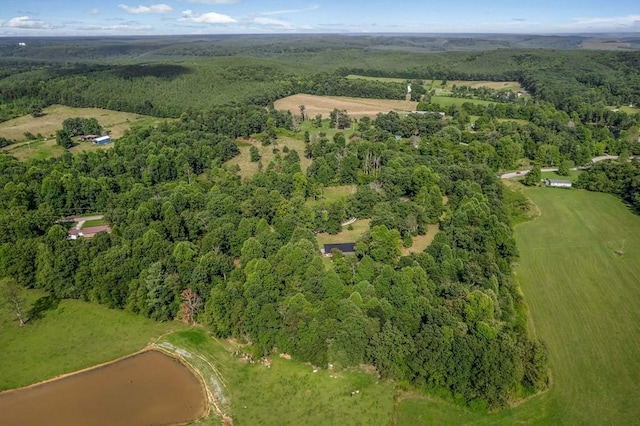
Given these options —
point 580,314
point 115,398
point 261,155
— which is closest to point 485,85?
point 261,155

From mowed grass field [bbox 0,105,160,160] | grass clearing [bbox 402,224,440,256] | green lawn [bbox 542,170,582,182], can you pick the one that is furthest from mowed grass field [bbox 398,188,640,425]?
mowed grass field [bbox 0,105,160,160]

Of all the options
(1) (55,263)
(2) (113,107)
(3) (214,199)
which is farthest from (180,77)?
(1) (55,263)

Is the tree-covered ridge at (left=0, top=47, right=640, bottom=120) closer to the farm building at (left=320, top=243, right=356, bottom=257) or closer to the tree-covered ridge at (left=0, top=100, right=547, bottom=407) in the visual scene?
the tree-covered ridge at (left=0, top=100, right=547, bottom=407)

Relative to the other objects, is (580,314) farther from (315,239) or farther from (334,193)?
(334,193)

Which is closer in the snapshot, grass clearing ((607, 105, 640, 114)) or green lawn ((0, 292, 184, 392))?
green lawn ((0, 292, 184, 392))

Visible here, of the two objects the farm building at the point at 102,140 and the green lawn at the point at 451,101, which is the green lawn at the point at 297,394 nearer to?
the farm building at the point at 102,140

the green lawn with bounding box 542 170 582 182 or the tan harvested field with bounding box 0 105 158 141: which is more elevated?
the tan harvested field with bounding box 0 105 158 141
